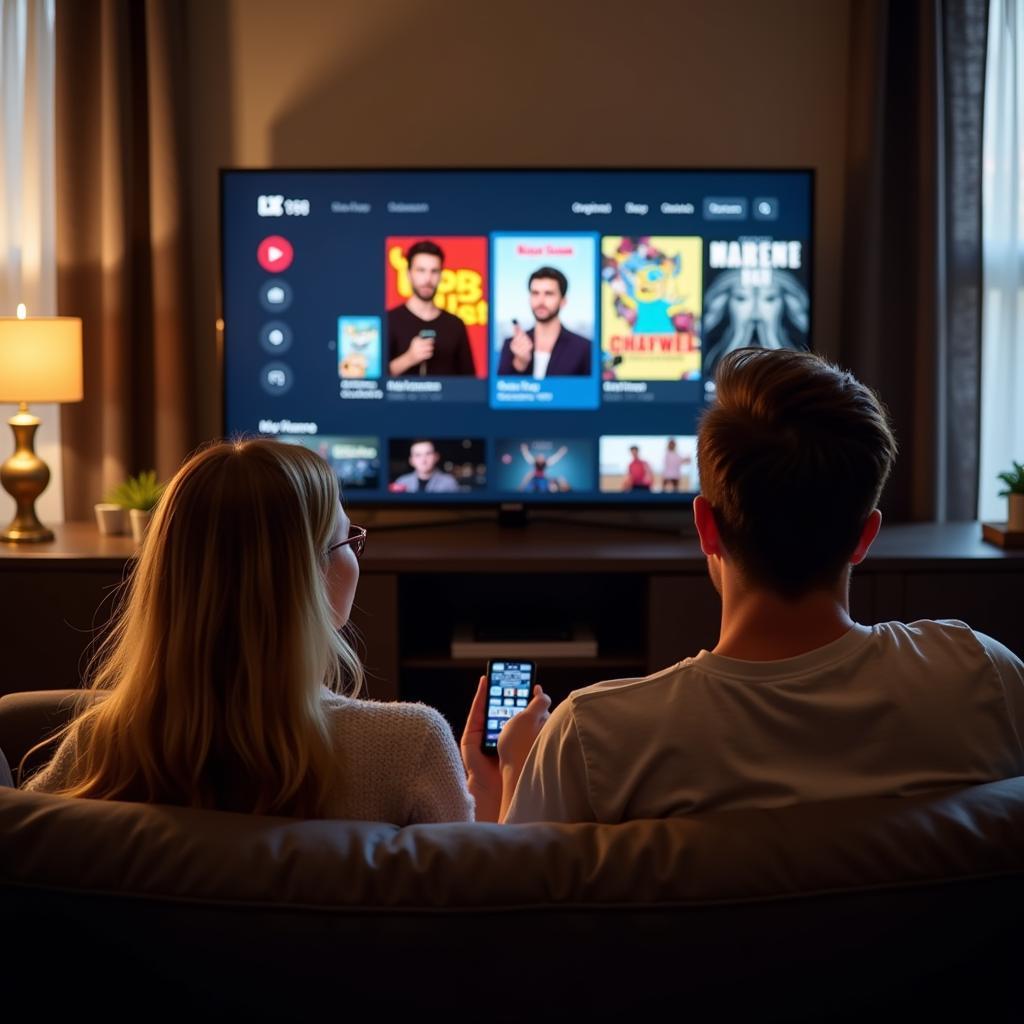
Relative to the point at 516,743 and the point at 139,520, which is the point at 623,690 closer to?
the point at 516,743

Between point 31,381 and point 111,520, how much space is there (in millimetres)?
408

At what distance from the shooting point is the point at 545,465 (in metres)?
3.49

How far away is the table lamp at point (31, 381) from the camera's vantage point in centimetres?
323

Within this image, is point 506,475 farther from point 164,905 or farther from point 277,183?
point 164,905

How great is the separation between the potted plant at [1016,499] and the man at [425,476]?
4.72 feet

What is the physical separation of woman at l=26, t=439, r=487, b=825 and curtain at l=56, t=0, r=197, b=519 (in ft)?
7.82

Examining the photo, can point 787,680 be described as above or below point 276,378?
below

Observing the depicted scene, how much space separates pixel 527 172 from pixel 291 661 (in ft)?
7.82

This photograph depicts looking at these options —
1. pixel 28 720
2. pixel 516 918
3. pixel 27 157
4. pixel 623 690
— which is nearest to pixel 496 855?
pixel 516 918

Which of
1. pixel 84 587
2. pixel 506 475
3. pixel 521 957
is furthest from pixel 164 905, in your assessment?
pixel 506 475

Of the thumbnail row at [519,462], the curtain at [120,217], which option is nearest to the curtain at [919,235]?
the thumbnail row at [519,462]

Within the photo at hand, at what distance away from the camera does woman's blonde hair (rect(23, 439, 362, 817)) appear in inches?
48.9

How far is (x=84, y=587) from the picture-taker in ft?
10.3

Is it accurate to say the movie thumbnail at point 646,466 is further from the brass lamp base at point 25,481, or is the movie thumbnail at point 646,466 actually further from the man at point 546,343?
the brass lamp base at point 25,481
